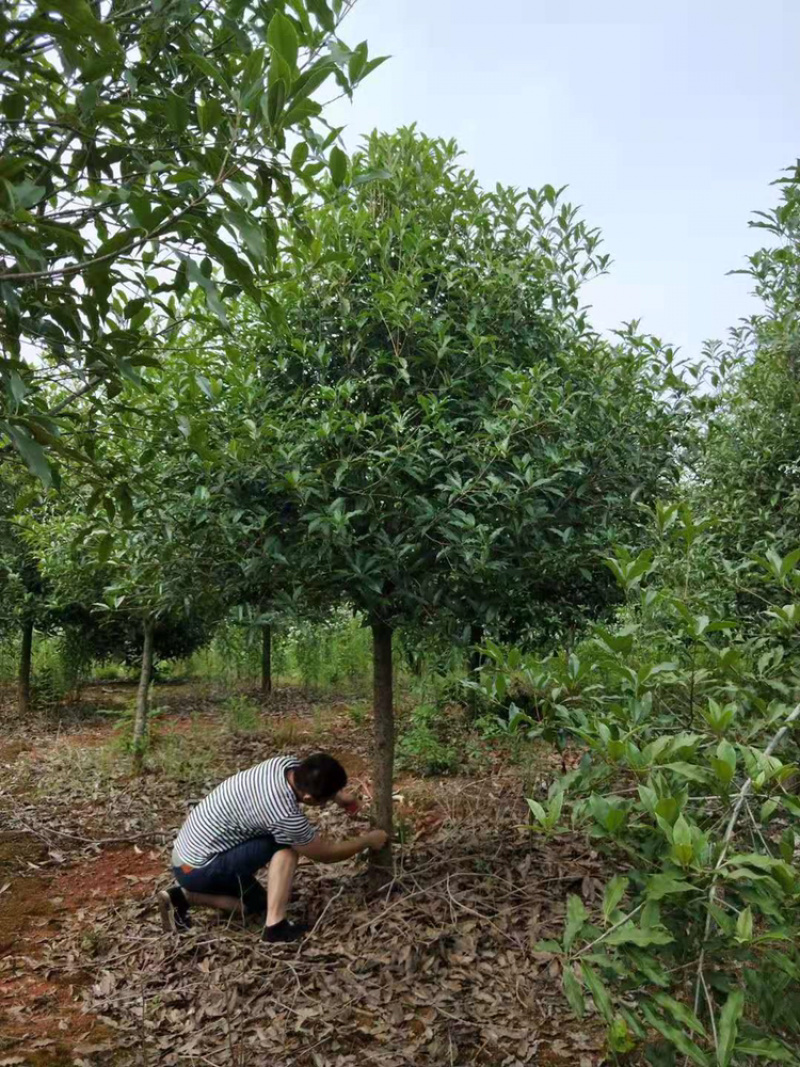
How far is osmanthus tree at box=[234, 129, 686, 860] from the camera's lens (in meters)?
4.05

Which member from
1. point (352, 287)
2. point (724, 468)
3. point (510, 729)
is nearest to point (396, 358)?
point (352, 287)

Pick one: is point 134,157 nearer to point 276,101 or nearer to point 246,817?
point 276,101

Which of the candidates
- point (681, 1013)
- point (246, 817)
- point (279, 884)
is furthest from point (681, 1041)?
point (246, 817)

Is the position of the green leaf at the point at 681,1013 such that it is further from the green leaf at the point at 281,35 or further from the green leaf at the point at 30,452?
the green leaf at the point at 281,35

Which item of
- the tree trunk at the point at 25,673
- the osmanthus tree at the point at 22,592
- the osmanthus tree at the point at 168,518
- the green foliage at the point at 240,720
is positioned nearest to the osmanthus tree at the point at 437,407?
the osmanthus tree at the point at 168,518

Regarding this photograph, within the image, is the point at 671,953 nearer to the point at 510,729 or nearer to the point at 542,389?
the point at 510,729

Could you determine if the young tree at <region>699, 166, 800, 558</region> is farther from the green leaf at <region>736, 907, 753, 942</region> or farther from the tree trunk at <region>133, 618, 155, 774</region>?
the tree trunk at <region>133, 618, 155, 774</region>

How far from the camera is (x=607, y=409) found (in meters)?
4.48

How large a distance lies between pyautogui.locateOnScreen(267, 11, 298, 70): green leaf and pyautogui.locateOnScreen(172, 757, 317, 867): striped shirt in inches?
143

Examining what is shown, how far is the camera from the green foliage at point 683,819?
156 cm

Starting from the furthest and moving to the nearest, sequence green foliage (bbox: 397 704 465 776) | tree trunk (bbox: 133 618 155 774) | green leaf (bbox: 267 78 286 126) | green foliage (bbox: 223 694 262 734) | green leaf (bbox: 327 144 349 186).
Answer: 1. green foliage (bbox: 223 694 262 734)
2. tree trunk (bbox: 133 618 155 774)
3. green foliage (bbox: 397 704 465 776)
4. green leaf (bbox: 327 144 349 186)
5. green leaf (bbox: 267 78 286 126)

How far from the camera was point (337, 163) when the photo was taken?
2217 mm

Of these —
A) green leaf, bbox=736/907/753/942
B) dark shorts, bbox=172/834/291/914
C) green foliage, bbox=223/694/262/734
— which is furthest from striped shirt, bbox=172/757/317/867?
green foliage, bbox=223/694/262/734

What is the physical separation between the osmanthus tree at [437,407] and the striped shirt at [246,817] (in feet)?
2.25
